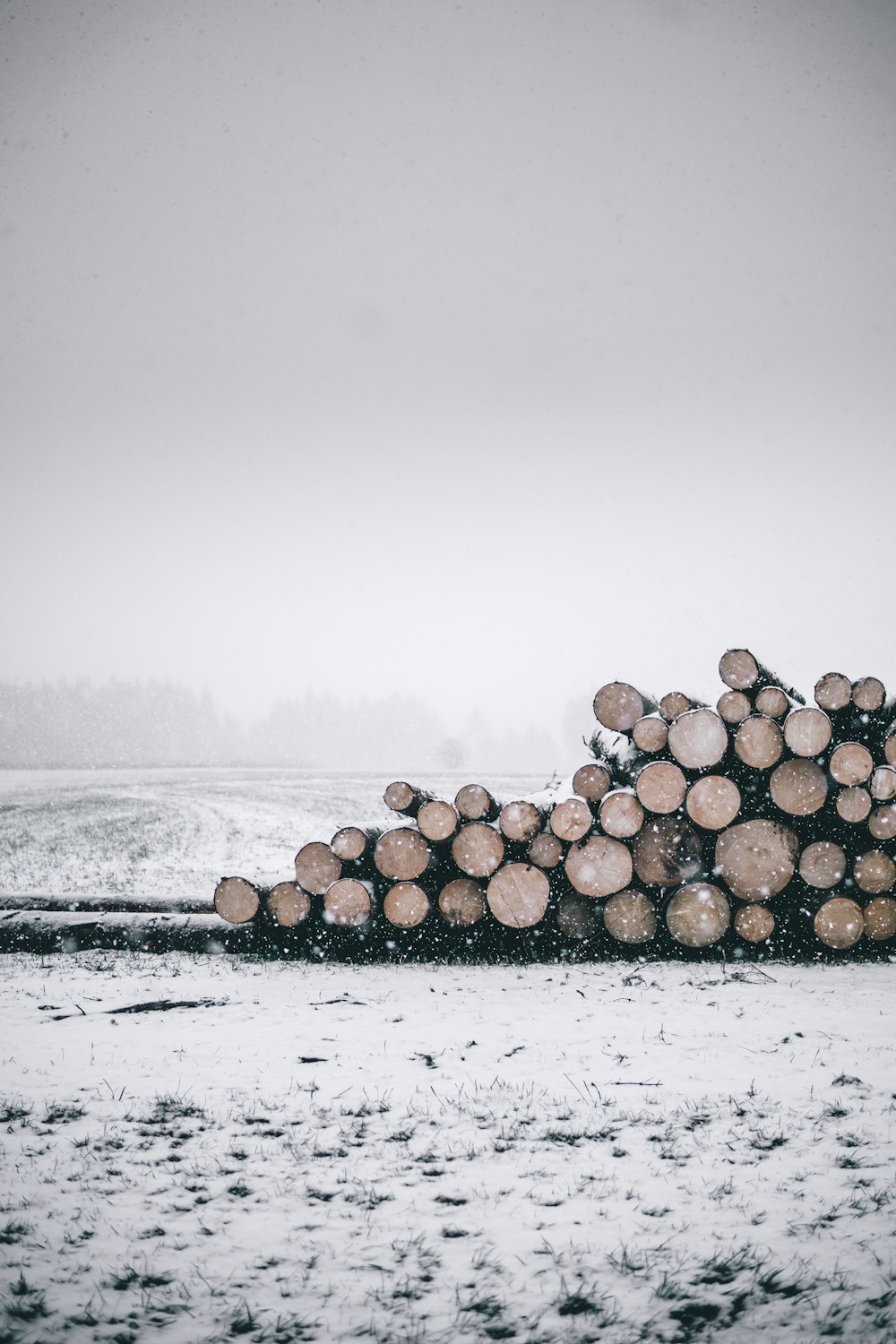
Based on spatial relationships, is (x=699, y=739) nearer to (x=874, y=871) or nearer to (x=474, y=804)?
(x=874, y=871)

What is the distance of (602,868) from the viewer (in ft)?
19.6

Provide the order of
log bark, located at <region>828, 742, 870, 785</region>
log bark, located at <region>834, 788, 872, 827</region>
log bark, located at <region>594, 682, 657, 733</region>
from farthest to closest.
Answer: log bark, located at <region>594, 682, 657, 733</region>
log bark, located at <region>834, 788, 872, 827</region>
log bark, located at <region>828, 742, 870, 785</region>

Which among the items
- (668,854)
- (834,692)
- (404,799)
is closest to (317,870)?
(404,799)

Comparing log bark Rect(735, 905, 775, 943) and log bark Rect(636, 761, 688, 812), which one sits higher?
log bark Rect(636, 761, 688, 812)

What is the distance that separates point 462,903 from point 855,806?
3547 millimetres

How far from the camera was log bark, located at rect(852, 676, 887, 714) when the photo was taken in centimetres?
604

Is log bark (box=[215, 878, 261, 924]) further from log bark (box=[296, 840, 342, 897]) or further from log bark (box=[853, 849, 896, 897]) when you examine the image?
log bark (box=[853, 849, 896, 897])

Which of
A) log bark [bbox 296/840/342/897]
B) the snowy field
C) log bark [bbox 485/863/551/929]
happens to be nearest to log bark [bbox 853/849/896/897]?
the snowy field

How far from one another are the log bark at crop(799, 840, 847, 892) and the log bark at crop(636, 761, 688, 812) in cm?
122

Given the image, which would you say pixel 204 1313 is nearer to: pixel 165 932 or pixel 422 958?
pixel 422 958

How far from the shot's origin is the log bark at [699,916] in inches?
234

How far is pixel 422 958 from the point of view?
6.23m

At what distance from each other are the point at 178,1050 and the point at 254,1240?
80.8 inches

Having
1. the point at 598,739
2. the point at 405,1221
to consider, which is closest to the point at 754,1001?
the point at 598,739
